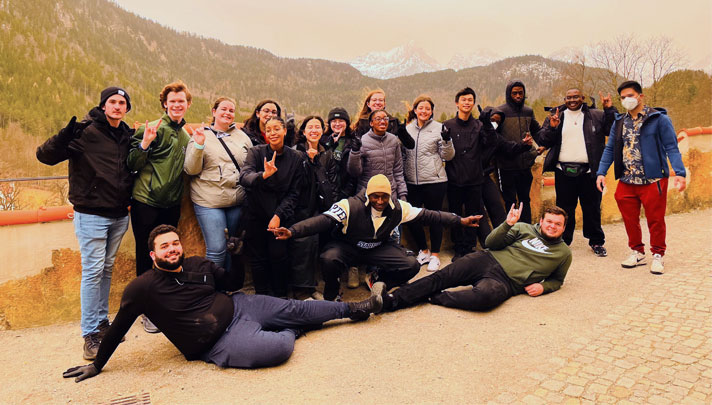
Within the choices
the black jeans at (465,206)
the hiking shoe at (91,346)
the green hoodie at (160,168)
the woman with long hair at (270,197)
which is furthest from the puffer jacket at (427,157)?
the hiking shoe at (91,346)

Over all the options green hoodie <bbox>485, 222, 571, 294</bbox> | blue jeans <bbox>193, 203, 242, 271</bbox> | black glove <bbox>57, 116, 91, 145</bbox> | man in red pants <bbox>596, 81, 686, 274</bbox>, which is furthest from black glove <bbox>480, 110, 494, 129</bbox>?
black glove <bbox>57, 116, 91, 145</bbox>

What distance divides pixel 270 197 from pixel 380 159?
4.67 ft

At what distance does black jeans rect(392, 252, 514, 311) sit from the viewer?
4461 millimetres

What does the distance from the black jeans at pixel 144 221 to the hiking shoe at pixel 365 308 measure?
195 centimetres

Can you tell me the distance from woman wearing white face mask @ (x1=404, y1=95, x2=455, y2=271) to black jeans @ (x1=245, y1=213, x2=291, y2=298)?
1.88m

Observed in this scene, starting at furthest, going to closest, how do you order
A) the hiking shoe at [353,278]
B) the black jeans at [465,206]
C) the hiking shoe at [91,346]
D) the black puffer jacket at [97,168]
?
the black jeans at [465,206] → the hiking shoe at [353,278] → the hiking shoe at [91,346] → the black puffer jacket at [97,168]

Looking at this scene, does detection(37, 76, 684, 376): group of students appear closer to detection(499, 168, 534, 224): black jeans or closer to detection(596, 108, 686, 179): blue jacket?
detection(499, 168, 534, 224): black jeans

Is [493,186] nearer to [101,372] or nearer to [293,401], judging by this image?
[293,401]

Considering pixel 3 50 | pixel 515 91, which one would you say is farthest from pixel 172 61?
pixel 515 91

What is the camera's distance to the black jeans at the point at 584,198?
6105 millimetres

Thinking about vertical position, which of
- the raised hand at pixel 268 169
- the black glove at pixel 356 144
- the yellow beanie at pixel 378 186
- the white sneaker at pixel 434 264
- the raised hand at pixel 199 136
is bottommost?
the white sneaker at pixel 434 264

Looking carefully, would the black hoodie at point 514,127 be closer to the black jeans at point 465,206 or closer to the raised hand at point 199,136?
the black jeans at point 465,206

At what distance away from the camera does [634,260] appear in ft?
18.6

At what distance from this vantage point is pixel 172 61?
58.8m
